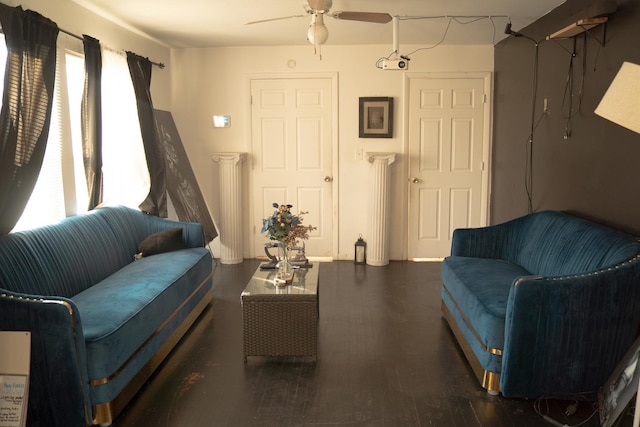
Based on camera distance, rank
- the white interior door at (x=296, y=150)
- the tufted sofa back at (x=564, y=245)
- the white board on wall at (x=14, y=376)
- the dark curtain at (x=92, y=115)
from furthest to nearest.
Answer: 1. the white interior door at (x=296, y=150)
2. the dark curtain at (x=92, y=115)
3. the tufted sofa back at (x=564, y=245)
4. the white board on wall at (x=14, y=376)

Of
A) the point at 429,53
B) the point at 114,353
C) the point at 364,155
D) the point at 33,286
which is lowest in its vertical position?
the point at 114,353

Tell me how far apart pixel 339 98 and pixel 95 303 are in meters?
3.68

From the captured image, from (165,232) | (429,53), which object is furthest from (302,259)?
(429,53)

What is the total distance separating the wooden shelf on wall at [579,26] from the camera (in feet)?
10.4

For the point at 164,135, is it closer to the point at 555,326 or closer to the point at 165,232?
the point at 165,232

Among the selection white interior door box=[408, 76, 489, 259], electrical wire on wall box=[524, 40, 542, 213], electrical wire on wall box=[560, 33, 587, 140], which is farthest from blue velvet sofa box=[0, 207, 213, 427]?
electrical wire on wall box=[560, 33, 587, 140]

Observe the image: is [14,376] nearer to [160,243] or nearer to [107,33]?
[160,243]

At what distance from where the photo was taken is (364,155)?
584 centimetres

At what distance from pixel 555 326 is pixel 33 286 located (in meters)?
2.89

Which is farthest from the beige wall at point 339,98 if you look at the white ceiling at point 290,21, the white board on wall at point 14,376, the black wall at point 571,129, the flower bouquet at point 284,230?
the white board on wall at point 14,376

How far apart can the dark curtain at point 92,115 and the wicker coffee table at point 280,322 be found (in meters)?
1.70

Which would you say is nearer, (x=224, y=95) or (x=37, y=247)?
(x=37, y=247)

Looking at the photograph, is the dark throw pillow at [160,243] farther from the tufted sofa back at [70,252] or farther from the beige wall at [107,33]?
the beige wall at [107,33]

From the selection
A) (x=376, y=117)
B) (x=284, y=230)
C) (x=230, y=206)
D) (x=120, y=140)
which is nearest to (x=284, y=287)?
(x=284, y=230)
